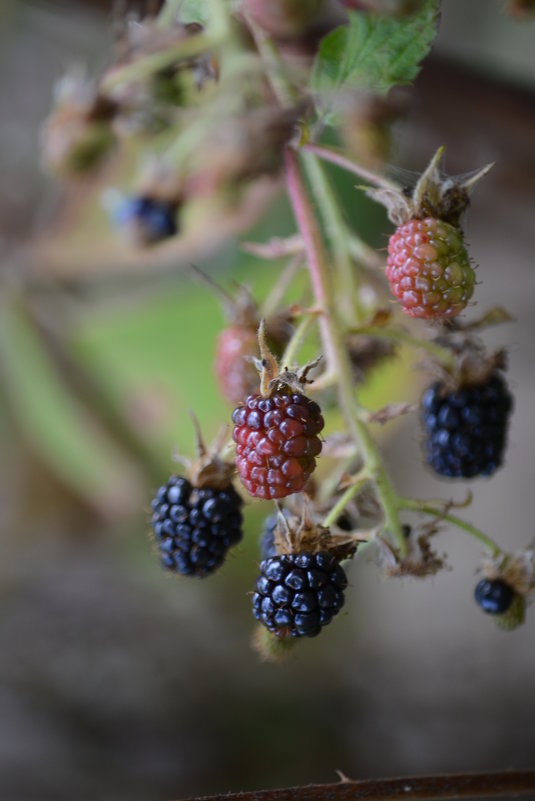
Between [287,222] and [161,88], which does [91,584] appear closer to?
[287,222]

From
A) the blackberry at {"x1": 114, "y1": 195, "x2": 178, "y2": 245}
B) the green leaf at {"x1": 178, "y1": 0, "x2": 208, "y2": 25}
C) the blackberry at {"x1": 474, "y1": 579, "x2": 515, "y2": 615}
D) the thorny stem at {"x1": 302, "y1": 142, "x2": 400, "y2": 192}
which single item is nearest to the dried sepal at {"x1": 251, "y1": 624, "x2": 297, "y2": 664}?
the blackberry at {"x1": 474, "y1": 579, "x2": 515, "y2": 615}

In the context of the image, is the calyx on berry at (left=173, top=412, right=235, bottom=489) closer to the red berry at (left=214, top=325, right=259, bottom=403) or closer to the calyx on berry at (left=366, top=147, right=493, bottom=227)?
the red berry at (left=214, top=325, right=259, bottom=403)

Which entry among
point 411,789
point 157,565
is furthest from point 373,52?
point 157,565

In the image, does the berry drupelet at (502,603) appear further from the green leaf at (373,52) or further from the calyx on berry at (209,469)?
the green leaf at (373,52)

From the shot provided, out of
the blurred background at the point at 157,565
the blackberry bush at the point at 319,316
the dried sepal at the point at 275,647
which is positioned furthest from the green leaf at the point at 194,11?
the blurred background at the point at 157,565

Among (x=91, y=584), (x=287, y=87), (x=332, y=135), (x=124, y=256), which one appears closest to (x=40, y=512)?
(x=91, y=584)

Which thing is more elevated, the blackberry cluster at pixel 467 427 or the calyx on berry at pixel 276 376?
the blackberry cluster at pixel 467 427

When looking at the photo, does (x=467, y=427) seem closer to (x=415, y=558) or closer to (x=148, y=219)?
(x=415, y=558)

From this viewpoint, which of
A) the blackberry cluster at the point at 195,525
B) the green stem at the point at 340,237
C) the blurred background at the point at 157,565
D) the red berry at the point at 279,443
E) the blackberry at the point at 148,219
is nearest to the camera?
the red berry at the point at 279,443
